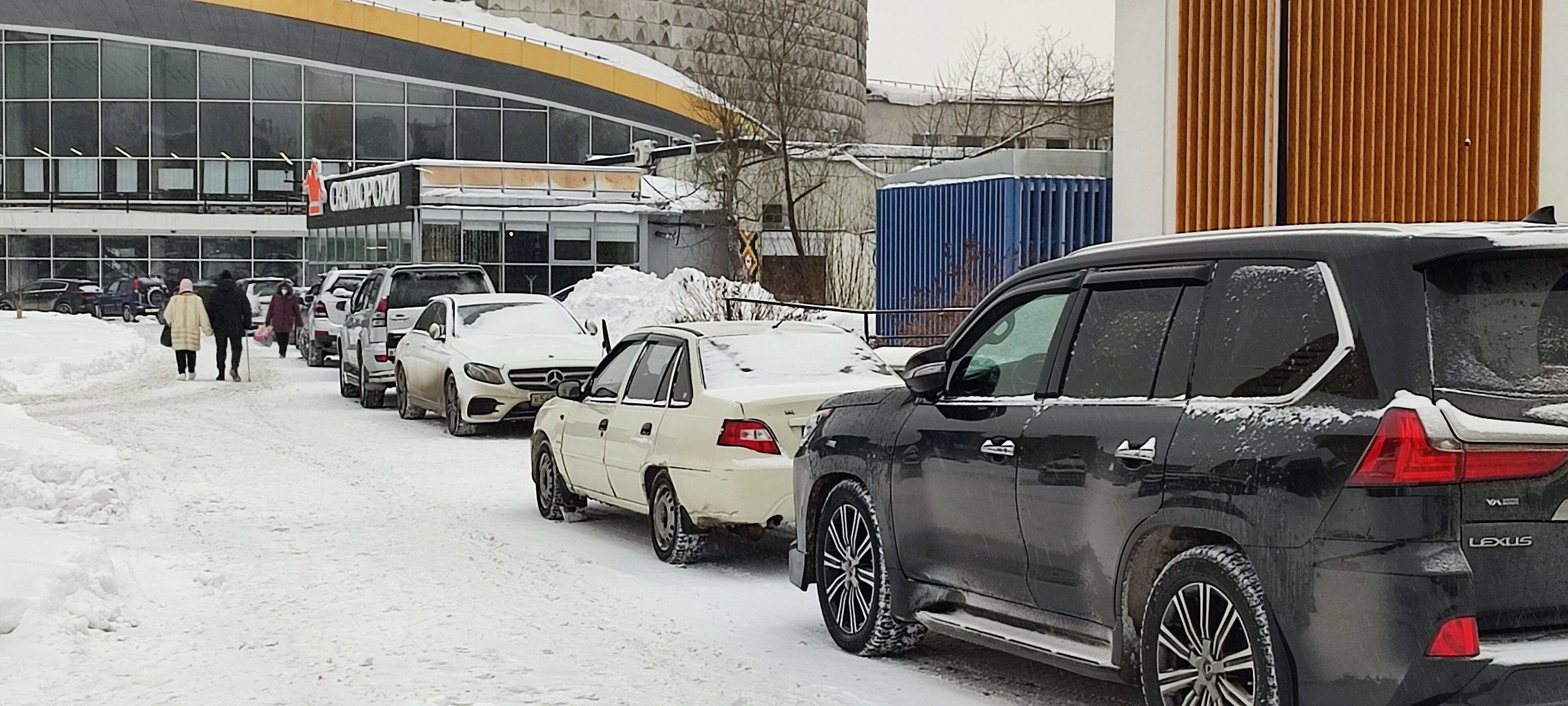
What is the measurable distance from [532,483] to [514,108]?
60.7 m

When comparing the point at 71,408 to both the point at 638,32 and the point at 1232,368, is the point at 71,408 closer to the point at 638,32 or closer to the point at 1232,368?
the point at 1232,368

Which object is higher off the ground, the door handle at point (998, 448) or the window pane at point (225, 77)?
the window pane at point (225, 77)

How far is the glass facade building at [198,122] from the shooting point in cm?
7262

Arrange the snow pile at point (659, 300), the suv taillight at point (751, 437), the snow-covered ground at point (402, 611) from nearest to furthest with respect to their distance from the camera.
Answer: the snow-covered ground at point (402, 611) → the suv taillight at point (751, 437) → the snow pile at point (659, 300)

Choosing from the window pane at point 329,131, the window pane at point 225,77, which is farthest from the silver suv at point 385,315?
the window pane at point 225,77

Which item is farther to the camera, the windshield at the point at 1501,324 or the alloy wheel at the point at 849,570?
the alloy wheel at the point at 849,570

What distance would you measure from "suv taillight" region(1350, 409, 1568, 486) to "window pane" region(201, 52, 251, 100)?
7239 centimetres

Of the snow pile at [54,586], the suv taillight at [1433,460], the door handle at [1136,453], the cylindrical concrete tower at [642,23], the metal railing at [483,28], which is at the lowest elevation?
the snow pile at [54,586]

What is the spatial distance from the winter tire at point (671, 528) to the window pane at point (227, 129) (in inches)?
2582

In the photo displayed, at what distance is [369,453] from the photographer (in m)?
18.1

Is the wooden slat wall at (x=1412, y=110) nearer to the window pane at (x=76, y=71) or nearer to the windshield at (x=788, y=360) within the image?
the windshield at (x=788, y=360)

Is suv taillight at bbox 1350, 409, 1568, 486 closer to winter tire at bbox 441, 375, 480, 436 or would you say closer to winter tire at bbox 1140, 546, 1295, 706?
winter tire at bbox 1140, 546, 1295, 706

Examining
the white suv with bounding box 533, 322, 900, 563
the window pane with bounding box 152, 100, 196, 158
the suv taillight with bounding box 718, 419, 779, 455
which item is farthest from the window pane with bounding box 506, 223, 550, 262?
the suv taillight with bounding box 718, 419, 779, 455

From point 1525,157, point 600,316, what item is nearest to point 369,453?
point 1525,157
